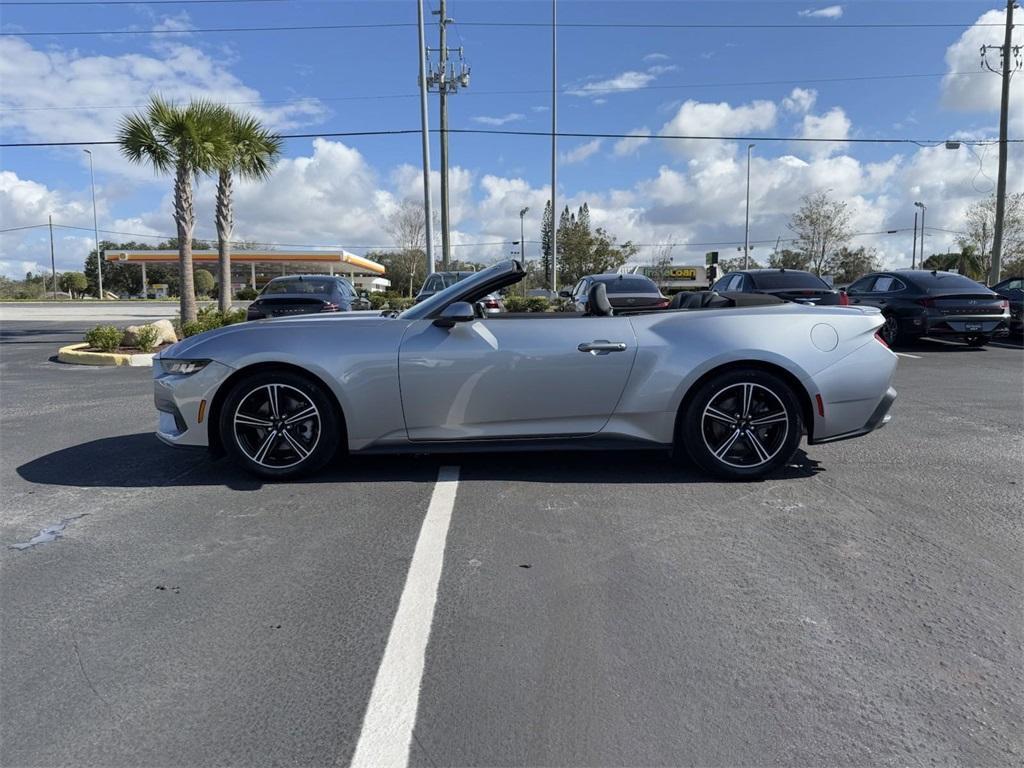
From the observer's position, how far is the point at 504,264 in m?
4.92

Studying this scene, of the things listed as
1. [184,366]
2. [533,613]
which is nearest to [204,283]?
[184,366]

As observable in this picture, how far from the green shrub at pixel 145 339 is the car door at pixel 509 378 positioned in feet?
31.1

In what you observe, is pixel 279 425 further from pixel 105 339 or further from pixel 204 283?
pixel 204 283

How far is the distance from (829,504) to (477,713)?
2872 millimetres

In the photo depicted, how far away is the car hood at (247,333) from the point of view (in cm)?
466

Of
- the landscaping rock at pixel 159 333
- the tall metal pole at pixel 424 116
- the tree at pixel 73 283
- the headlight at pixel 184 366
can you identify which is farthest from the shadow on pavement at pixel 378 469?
the tree at pixel 73 283

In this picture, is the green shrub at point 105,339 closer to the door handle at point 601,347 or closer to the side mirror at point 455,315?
the side mirror at point 455,315

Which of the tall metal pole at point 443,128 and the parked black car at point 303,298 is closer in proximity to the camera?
the parked black car at point 303,298

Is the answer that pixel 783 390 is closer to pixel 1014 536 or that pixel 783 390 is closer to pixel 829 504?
pixel 829 504

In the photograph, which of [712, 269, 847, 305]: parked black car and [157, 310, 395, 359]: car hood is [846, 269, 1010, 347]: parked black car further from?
[157, 310, 395, 359]: car hood

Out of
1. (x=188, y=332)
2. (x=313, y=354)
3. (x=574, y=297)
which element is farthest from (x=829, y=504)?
(x=188, y=332)

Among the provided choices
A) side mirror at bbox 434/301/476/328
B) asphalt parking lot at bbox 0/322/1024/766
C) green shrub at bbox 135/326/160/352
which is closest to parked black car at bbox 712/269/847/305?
asphalt parking lot at bbox 0/322/1024/766

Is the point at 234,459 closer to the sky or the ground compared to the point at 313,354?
closer to the ground

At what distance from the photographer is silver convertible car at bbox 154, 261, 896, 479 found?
15.0ft
